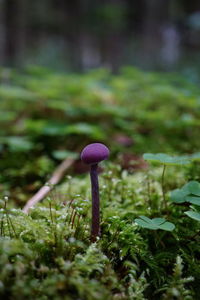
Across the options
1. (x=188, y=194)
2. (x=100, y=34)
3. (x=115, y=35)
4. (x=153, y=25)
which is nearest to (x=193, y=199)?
(x=188, y=194)

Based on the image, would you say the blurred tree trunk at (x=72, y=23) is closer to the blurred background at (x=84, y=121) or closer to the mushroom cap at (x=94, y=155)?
the blurred background at (x=84, y=121)

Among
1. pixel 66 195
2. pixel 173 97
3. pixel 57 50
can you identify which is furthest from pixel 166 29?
pixel 66 195

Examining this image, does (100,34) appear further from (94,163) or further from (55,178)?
(94,163)

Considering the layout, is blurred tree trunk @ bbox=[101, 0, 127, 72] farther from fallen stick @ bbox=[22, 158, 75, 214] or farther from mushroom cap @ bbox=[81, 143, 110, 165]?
mushroom cap @ bbox=[81, 143, 110, 165]

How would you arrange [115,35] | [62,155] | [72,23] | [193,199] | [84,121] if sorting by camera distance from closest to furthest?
[193,199] → [62,155] → [84,121] → [115,35] → [72,23]

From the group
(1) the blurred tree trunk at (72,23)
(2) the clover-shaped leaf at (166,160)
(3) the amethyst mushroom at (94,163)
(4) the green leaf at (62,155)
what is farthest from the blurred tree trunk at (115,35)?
(3) the amethyst mushroom at (94,163)
